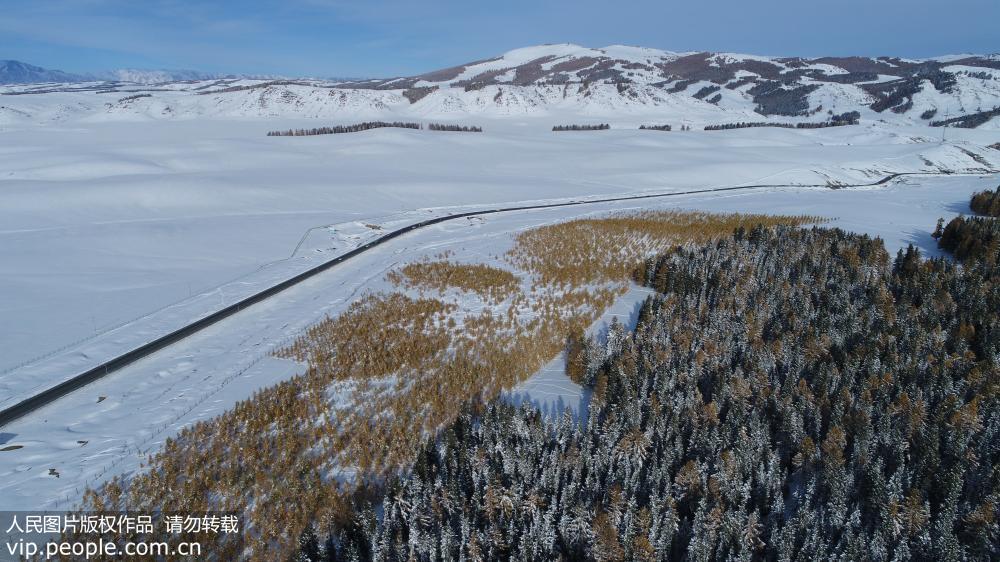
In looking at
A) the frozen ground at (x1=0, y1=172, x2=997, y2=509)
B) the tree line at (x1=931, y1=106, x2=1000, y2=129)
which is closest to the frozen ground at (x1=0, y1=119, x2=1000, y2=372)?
the frozen ground at (x1=0, y1=172, x2=997, y2=509)

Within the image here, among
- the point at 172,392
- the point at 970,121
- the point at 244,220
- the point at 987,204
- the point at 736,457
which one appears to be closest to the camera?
the point at 736,457

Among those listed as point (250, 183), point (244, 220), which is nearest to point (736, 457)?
point (244, 220)

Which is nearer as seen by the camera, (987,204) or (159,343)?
(159,343)

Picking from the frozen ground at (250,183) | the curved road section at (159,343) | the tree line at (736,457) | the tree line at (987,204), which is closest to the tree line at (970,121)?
the frozen ground at (250,183)

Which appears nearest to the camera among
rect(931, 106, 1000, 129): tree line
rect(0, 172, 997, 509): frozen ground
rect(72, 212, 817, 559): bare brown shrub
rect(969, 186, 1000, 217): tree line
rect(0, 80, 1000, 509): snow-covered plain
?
rect(72, 212, 817, 559): bare brown shrub

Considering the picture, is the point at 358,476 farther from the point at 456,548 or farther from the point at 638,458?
the point at 638,458

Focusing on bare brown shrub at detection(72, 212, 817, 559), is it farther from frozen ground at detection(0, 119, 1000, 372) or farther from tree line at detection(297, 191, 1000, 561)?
frozen ground at detection(0, 119, 1000, 372)

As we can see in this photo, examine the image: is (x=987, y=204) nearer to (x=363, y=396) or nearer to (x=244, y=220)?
(x=363, y=396)
